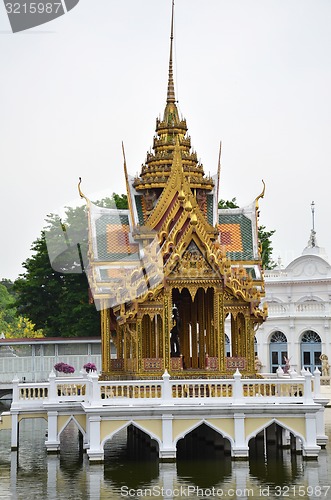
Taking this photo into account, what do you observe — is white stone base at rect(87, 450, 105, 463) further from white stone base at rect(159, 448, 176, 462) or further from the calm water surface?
white stone base at rect(159, 448, 176, 462)

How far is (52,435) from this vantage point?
67.9 ft

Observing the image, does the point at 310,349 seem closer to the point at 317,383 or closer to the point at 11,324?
the point at 317,383

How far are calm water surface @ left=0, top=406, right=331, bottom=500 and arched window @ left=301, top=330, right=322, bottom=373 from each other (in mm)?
21952

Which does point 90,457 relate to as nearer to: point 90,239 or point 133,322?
point 133,322

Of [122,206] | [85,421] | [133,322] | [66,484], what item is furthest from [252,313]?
[122,206]

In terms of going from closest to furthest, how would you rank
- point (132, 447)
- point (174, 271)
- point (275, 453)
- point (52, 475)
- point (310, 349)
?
1. point (52, 475)
2. point (174, 271)
3. point (275, 453)
4. point (132, 447)
5. point (310, 349)

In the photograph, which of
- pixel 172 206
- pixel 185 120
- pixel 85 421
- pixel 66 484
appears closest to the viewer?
pixel 66 484

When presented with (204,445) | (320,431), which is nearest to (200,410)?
(204,445)

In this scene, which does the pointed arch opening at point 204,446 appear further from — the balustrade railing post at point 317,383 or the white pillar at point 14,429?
the white pillar at point 14,429

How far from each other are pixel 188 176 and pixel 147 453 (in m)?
6.65

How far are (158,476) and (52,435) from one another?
4245 millimetres

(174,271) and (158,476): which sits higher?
(174,271)

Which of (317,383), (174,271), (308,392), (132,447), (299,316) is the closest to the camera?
(308,392)

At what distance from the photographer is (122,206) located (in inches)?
1665
